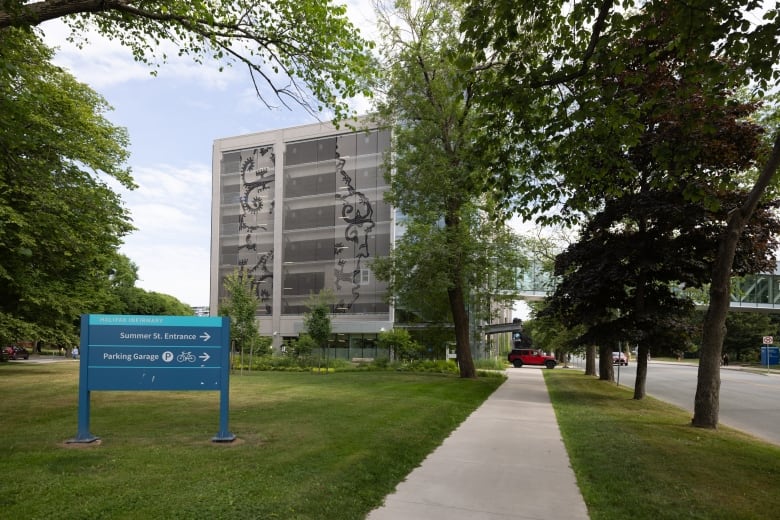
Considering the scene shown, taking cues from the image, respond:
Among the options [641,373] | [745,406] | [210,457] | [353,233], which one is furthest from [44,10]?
[353,233]

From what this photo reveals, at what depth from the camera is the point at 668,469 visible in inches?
294

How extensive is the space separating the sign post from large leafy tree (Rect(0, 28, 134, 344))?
4322mm

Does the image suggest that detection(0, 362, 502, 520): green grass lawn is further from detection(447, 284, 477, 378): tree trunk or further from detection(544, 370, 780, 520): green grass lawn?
detection(447, 284, 477, 378): tree trunk

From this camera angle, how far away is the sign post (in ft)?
26.9

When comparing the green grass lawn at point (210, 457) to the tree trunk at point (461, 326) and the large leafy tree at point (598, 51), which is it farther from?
the tree trunk at point (461, 326)

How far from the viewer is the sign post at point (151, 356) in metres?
8.20

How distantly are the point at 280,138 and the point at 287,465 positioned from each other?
2093 inches

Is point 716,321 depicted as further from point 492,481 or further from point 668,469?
point 492,481

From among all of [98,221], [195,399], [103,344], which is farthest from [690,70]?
[98,221]

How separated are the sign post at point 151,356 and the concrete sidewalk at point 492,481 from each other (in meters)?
3.50

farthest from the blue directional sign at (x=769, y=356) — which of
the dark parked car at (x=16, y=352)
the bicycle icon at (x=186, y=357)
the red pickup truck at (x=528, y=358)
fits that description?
the dark parked car at (x=16, y=352)

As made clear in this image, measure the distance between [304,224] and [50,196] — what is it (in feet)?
127

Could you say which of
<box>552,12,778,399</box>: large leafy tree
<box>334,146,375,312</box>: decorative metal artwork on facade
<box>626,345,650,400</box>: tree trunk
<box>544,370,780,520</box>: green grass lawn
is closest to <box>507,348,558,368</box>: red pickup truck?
<box>334,146,375,312</box>: decorative metal artwork on facade

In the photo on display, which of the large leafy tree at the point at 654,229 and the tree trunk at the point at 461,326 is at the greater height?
the large leafy tree at the point at 654,229
